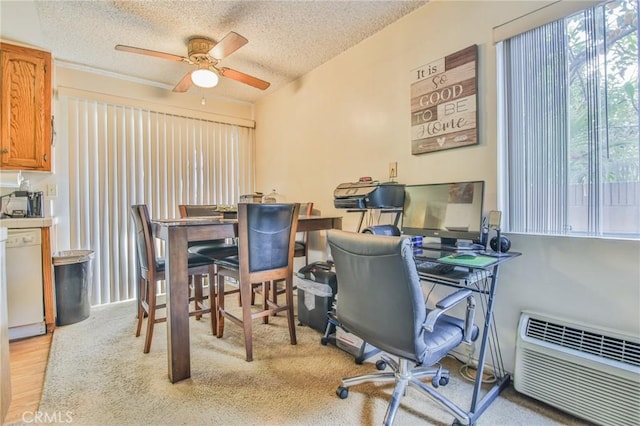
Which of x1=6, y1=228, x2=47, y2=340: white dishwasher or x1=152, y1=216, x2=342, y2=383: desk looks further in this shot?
x1=6, y1=228, x2=47, y2=340: white dishwasher

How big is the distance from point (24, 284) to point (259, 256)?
2.00 meters

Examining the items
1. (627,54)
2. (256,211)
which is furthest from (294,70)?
(627,54)

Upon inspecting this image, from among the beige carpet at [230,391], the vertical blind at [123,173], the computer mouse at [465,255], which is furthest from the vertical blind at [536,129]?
the vertical blind at [123,173]

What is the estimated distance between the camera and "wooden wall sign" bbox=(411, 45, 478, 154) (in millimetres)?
1946

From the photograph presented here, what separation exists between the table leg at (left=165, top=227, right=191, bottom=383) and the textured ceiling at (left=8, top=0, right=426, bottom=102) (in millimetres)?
1702

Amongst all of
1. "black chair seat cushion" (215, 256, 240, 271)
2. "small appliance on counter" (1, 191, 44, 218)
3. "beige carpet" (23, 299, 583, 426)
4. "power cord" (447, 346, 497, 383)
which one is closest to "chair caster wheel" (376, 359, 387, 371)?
"beige carpet" (23, 299, 583, 426)

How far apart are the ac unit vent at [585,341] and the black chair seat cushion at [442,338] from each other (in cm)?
41

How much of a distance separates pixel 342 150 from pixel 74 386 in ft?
8.54

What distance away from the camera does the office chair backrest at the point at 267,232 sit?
203 centimetres

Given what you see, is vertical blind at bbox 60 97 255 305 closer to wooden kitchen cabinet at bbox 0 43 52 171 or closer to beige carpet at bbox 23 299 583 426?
wooden kitchen cabinet at bbox 0 43 52 171

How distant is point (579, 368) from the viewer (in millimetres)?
1429

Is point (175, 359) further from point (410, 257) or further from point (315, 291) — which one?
point (410, 257)

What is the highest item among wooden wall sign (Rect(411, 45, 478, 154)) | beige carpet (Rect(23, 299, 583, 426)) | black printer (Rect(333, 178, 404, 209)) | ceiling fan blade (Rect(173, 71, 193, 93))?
ceiling fan blade (Rect(173, 71, 193, 93))

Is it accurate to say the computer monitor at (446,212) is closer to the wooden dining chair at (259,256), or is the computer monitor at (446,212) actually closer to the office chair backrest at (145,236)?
the wooden dining chair at (259,256)
